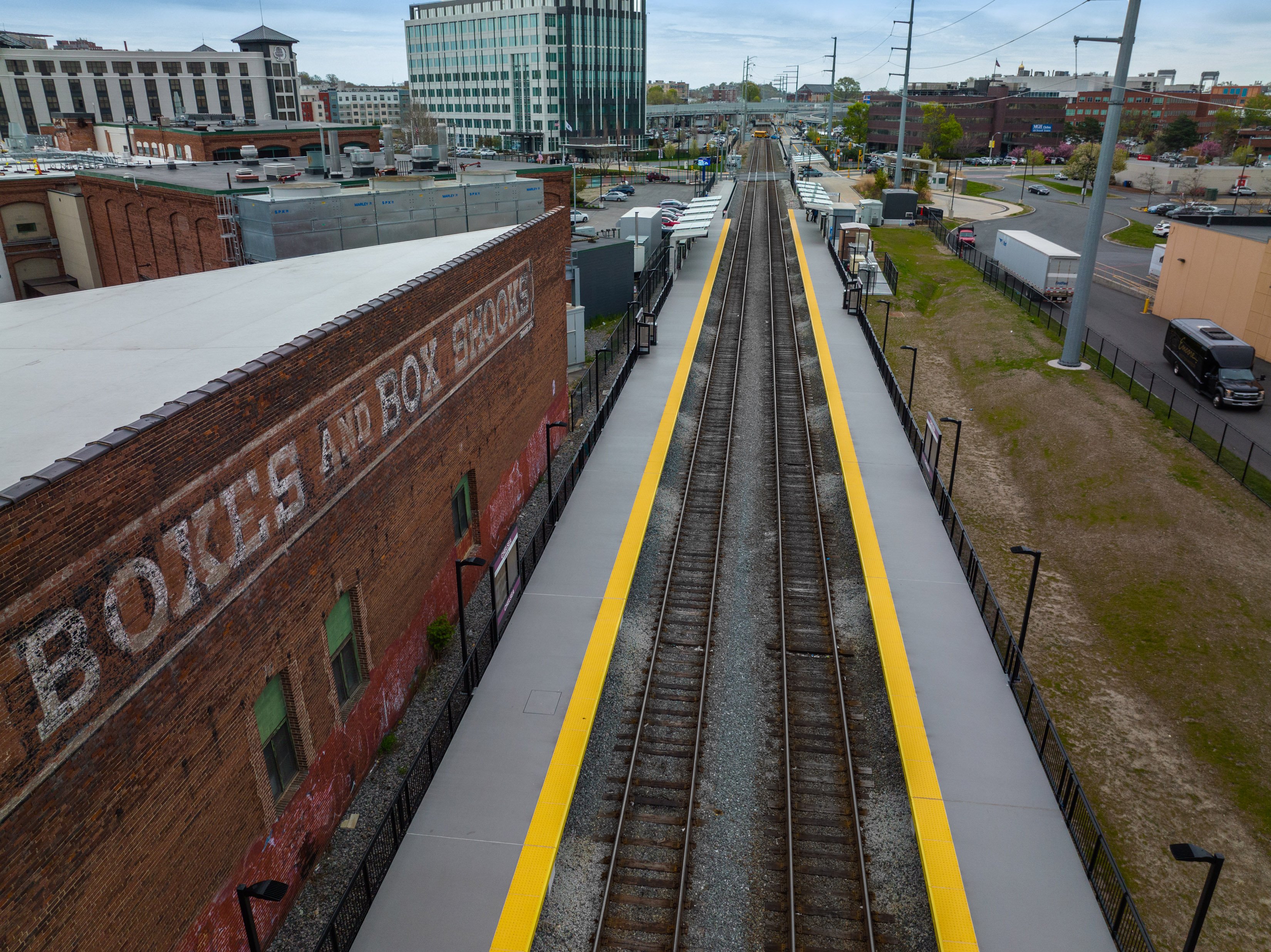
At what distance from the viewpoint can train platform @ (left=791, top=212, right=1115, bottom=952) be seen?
466 inches

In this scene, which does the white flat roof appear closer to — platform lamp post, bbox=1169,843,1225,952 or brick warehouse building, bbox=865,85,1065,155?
platform lamp post, bbox=1169,843,1225,952

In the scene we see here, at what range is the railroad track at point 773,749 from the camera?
39.8ft

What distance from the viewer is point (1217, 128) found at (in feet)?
445

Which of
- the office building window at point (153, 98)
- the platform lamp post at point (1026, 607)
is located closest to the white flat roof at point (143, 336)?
the platform lamp post at point (1026, 607)

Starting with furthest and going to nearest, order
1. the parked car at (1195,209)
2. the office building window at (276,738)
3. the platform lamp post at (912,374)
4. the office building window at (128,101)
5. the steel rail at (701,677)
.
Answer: the office building window at (128,101) < the parked car at (1195,209) < the platform lamp post at (912,374) < the steel rail at (701,677) < the office building window at (276,738)

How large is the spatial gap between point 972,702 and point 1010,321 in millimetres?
31594

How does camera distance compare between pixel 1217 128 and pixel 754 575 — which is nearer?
pixel 754 575

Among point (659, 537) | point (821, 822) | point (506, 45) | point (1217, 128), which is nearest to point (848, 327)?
point (659, 537)

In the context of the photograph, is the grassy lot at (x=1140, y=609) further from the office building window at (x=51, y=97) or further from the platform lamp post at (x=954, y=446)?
the office building window at (x=51, y=97)

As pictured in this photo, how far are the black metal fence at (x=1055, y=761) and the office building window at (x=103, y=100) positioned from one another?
373 ft

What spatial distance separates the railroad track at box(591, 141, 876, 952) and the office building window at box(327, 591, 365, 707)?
471 cm

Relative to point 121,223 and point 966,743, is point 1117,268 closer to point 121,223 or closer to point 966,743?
point 966,743

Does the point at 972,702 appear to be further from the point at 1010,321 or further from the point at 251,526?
the point at 1010,321

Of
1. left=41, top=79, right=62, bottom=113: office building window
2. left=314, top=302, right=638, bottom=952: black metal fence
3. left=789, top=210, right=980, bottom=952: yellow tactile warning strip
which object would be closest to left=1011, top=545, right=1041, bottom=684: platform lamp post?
left=789, top=210, right=980, bottom=952: yellow tactile warning strip
